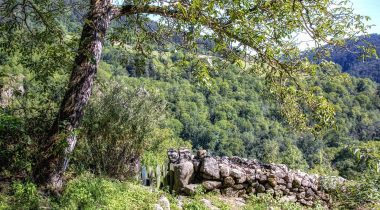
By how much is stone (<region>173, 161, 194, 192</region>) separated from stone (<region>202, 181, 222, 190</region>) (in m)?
0.42

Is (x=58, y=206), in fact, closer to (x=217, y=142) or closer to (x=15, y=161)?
(x=15, y=161)

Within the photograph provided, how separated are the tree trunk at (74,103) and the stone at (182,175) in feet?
13.3

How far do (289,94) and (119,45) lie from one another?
3328 millimetres

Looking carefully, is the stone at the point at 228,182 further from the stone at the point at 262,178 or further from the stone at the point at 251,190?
the stone at the point at 262,178

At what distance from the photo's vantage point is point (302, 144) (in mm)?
89812

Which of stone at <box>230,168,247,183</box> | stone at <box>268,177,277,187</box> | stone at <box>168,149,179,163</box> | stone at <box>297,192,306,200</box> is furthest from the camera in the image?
stone at <box>168,149,179,163</box>

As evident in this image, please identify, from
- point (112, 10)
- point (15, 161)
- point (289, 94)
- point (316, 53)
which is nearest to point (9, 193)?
point (15, 161)

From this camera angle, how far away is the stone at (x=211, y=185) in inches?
356

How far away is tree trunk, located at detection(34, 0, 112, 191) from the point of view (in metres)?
5.00

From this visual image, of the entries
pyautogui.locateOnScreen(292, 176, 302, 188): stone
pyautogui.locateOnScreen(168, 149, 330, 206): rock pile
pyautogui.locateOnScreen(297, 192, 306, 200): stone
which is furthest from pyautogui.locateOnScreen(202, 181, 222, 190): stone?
pyautogui.locateOnScreen(297, 192, 306, 200): stone

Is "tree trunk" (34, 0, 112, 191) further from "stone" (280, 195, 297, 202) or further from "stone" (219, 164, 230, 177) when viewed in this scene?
"stone" (280, 195, 297, 202)

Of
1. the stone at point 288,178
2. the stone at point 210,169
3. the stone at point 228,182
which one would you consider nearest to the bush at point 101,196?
the stone at point 210,169

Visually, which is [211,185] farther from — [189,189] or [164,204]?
[164,204]

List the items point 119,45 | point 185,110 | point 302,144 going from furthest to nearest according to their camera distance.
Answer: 1. point 185,110
2. point 302,144
3. point 119,45
